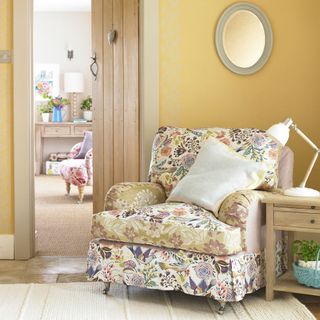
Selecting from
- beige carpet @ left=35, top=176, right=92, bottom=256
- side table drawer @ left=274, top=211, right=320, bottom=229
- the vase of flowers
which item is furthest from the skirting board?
the vase of flowers

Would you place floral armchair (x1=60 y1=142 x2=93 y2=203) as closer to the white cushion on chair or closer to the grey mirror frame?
the grey mirror frame

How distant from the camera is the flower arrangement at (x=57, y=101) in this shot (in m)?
10.3

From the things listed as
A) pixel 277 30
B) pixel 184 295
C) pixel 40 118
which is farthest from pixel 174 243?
pixel 40 118

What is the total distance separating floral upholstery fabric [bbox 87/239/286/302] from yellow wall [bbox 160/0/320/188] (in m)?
1.33

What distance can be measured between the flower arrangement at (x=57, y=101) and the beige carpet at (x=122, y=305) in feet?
21.9

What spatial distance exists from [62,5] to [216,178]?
7.12 m

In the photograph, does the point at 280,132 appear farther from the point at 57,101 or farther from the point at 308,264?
the point at 57,101

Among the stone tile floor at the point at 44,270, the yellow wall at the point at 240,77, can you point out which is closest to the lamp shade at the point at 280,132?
the yellow wall at the point at 240,77

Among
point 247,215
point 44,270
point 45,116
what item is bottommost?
point 44,270

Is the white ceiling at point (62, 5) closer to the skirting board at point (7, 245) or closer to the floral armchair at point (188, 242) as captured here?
the skirting board at point (7, 245)

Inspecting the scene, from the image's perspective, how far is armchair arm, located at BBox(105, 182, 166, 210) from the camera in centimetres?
385

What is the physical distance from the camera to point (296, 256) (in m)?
3.84

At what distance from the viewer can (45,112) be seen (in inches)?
412

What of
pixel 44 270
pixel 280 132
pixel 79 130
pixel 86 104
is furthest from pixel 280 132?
pixel 86 104
